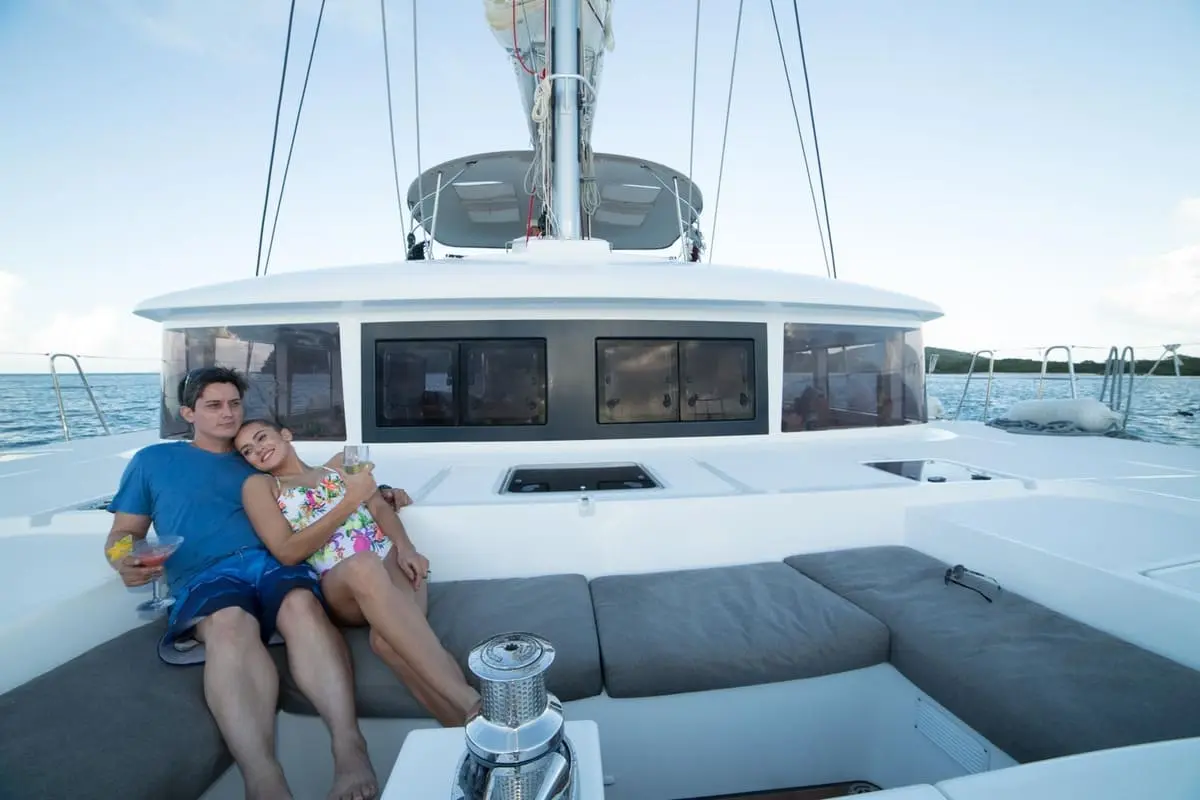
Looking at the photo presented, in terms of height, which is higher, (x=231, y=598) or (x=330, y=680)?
(x=231, y=598)

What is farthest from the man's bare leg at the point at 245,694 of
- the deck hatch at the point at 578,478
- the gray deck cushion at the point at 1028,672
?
the gray deck cushion at the point at 1028,672

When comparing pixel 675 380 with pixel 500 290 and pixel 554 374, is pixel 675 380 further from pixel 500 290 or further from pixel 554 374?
pixel 500 290

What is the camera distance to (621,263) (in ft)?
13.4

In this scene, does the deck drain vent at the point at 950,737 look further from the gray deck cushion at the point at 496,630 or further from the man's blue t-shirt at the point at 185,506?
the man's blue t-shirt at the point at 185,506

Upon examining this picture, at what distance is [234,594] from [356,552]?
0.35m

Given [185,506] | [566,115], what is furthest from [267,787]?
[566,115]

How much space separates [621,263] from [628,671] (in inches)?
120

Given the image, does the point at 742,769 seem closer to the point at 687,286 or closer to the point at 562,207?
the point at 687,286

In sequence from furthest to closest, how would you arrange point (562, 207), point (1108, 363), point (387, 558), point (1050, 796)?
point (1108, 363) → point (562, 207) → point (387, 558) → point (1050, 796)

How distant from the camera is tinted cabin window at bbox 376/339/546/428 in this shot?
3.56 meters

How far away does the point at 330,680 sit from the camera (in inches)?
61.4

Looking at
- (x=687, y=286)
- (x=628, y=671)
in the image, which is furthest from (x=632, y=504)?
(x=687, y=286)

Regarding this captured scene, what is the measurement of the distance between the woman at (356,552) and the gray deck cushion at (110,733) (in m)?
0.41

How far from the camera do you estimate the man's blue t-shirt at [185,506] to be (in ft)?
5.84
